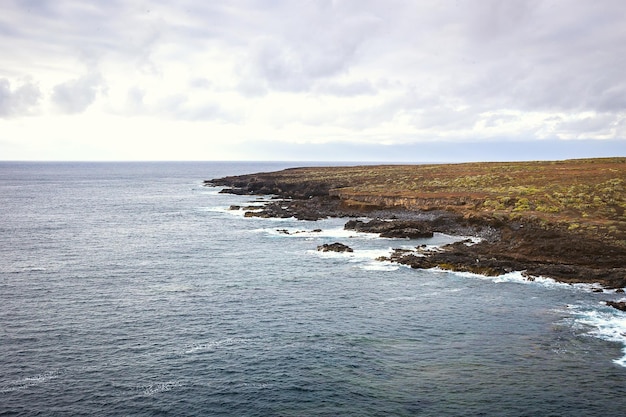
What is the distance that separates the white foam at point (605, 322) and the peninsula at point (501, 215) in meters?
7.41

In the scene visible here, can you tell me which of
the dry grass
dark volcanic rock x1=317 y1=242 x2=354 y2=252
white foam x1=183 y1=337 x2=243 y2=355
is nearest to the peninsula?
the dry grass

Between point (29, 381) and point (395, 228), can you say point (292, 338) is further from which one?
point (395, 228)

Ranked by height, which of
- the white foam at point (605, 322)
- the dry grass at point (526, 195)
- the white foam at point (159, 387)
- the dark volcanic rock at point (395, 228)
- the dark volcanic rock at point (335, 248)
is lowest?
the white foam at point (159, 387)

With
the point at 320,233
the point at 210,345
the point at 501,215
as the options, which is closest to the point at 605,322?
the point at 210,345

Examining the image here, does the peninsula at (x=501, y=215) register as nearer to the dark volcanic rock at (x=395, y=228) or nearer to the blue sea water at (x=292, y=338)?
the dark volcanic rock at (x=395, y=228)

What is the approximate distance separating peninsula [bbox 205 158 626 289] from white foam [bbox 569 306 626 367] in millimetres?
7412

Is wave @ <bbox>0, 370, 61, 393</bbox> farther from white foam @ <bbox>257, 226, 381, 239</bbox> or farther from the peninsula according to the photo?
white foam @ <bbox>257, 226, 381, 239</bbox>

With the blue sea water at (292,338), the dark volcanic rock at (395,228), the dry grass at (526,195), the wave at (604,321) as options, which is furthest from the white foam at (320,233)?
the wave at (604,321)

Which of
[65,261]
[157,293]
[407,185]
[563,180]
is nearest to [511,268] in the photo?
[157,293]

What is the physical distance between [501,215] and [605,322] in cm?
3699

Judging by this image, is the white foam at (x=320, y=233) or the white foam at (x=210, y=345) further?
the white foam at (x=320, y=233)

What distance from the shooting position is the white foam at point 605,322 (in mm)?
35875

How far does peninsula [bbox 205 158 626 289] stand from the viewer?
179 ft

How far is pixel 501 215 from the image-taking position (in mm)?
74375
